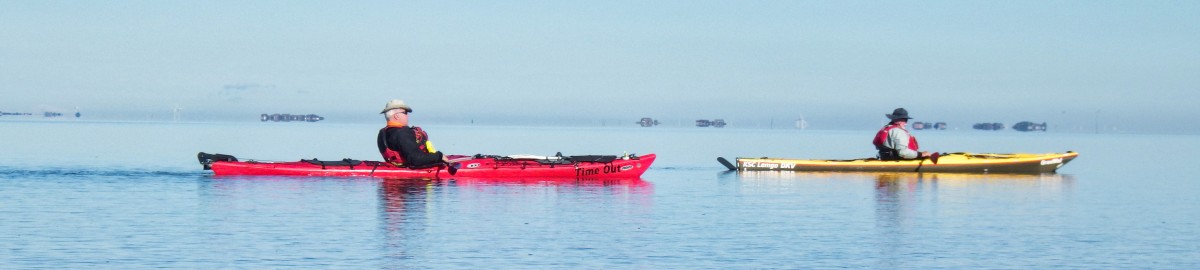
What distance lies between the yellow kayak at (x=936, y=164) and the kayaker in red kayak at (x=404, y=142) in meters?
12.9

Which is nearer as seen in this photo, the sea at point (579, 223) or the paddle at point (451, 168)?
the sea at point (579, 223)

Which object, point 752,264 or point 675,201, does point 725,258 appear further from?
point 675,201

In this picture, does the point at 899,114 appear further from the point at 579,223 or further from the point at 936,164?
the point at 579,223

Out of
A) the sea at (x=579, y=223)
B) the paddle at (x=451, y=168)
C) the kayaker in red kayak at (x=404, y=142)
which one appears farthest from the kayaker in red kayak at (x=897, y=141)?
the kayaker in red kayak at (x=404, y=142)

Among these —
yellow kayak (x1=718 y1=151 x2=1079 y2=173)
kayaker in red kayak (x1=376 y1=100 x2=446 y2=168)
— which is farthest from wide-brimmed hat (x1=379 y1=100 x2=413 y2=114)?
yellow kayak (x1=718 y1=151 x2=1079 y2=173)

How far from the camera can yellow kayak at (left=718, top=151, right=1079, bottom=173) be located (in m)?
47.3

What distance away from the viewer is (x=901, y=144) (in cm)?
4731

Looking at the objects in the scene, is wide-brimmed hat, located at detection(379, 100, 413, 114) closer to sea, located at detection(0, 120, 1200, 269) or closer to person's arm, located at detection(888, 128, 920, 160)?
sea, located at detection(0, 120, 1200, 269)

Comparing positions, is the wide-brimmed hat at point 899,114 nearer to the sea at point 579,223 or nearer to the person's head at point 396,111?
the sea at point 579,223

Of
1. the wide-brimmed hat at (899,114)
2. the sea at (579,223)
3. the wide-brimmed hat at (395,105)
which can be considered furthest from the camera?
the wide-brimmed hat at (899,114)

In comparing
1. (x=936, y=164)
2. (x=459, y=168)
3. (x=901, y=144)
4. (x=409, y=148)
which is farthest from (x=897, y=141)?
(x=409, y=148)

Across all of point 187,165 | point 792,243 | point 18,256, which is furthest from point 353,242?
point 187,165

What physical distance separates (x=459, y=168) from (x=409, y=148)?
1714mm

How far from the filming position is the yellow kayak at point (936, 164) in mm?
47344
